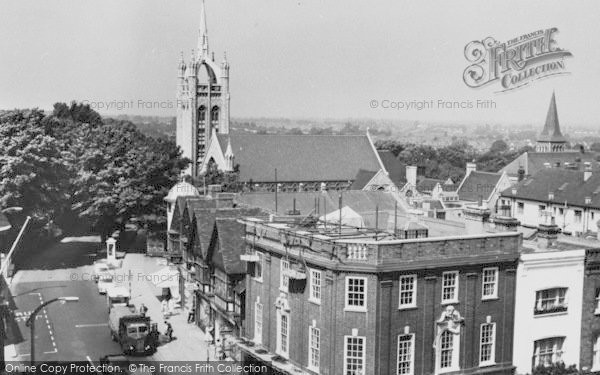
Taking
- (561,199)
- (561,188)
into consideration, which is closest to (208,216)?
(561,199)

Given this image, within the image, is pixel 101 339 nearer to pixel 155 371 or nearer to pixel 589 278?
pixel 155 371

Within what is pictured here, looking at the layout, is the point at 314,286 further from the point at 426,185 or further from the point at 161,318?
the point at 426,185

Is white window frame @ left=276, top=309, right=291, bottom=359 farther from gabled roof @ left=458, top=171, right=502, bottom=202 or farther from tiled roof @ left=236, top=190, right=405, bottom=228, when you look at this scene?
gabled roof @ left=458, top=171, right=502, bottom=202

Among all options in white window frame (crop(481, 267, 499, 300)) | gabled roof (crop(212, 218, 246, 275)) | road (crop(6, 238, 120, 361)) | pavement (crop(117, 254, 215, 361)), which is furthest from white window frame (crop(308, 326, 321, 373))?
road (crop(6, 238, 120, 361))

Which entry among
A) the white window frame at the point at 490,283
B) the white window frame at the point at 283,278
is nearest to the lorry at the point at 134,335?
the white window frame at the point at 283,278

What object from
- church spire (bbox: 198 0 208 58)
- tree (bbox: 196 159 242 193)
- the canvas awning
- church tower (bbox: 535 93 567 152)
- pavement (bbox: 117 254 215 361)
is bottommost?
pavement (bbox: 117 254 215 361)

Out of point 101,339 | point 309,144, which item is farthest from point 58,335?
point 309,144
